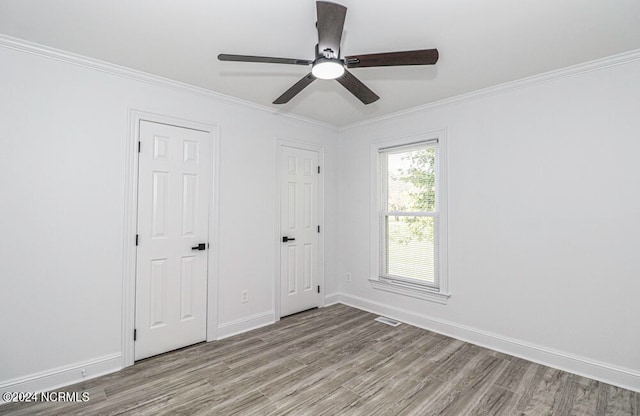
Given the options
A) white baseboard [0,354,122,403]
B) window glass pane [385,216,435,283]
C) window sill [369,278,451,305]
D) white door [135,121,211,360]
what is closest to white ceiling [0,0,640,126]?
white door [135,121,211,360]

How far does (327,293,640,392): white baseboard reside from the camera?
2.46 metres

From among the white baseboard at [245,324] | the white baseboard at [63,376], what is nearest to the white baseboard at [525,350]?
the white baseboard at [245,324]

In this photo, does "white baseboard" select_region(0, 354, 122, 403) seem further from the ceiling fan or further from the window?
the window

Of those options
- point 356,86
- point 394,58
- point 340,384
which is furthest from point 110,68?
point 340,384

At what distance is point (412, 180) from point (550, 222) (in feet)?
4.94

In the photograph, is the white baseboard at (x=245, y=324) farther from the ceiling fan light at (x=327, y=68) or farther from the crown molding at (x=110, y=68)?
the ceiling fan light at (x=327, y=68)

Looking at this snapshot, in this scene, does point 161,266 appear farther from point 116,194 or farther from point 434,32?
point 434,32

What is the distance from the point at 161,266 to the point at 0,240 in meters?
1.13

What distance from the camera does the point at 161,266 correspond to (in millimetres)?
2971

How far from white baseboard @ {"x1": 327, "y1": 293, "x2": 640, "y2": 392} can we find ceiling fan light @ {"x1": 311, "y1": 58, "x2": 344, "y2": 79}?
2897mm

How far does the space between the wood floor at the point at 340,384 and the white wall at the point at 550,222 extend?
0.96 feet

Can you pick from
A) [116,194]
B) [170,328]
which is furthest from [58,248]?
[170,328]

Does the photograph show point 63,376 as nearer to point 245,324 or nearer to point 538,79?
point 245,324

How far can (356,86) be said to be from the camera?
7.50 feet
